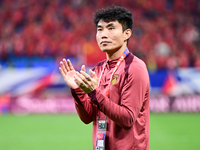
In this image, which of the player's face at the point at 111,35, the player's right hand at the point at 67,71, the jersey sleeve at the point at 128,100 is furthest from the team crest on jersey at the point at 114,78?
the player's right hand at the point at 67,71

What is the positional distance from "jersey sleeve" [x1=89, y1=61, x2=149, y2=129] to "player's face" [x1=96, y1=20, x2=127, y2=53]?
0.26 m

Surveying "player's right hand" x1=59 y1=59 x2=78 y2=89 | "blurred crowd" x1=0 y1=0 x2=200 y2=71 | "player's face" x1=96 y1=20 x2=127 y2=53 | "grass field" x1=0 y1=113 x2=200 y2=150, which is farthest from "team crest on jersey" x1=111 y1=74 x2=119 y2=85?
"blurred crowd" x1=0 y1=0 x2=200 y2=71

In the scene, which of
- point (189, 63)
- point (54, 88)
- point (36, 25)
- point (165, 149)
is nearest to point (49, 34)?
point (36, 25)

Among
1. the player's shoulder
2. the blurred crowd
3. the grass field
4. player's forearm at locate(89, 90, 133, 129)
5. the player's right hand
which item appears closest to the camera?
player's forearm at locate(89, 90, 133, 129)

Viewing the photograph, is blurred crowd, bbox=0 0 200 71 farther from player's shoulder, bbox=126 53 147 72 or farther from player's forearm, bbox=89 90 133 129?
player's forearm, bbox=89 90 133 129

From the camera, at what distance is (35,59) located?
38.4 ft

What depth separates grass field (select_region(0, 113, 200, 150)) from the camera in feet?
20.5

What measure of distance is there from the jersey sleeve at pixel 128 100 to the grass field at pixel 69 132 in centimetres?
423

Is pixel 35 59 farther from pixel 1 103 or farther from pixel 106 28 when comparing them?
pixel 106 28

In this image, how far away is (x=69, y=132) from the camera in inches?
299

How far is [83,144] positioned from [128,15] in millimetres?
4644

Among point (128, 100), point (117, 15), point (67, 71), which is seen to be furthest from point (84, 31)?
point (128, 100)

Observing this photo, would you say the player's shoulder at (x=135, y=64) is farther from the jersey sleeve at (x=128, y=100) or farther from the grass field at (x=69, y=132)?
the grass field at (x=69, y=132)

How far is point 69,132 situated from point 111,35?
5.75 m
